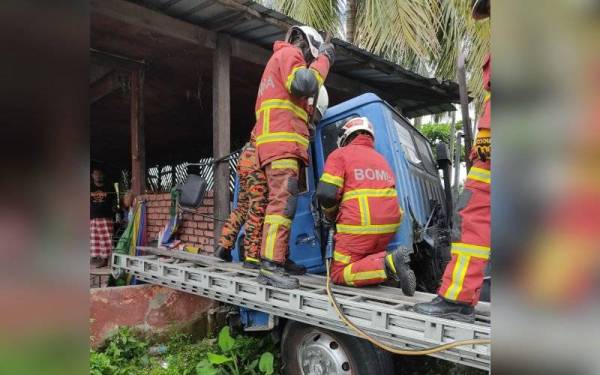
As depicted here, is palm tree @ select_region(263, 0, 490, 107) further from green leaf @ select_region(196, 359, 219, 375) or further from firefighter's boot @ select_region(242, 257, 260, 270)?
green leaf @ select_region(196, 359, 219, 375)

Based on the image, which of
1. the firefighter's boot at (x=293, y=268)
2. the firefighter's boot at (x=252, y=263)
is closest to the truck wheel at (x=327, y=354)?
the firefighter's boot at (x=293, y=268)

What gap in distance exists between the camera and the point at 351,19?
945 centimetres

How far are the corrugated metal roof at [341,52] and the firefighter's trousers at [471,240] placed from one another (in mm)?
2943

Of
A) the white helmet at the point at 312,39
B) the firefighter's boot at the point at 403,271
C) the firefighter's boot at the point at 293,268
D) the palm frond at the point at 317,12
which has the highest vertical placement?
the palm frond at the point at 317,12

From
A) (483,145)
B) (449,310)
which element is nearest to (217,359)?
(449,310)

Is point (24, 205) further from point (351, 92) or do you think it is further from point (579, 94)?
point (351, 92)

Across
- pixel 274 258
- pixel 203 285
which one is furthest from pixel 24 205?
pixel 203 285

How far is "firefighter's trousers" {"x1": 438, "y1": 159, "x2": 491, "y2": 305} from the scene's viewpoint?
1992 mm

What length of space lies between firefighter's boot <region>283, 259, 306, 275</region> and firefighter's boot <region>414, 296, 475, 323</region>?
1.34 meters

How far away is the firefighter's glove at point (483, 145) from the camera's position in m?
1.99

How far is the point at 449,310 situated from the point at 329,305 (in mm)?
675

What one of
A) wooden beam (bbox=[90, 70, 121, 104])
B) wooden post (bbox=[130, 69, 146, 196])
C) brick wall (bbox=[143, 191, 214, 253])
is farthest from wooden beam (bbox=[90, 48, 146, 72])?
brick wall (bbox=[143, 191, 214, 253])

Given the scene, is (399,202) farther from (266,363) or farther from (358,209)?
(266,363)

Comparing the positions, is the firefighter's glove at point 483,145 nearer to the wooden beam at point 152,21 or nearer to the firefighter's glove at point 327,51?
the firefighter's glove at point 327,51
